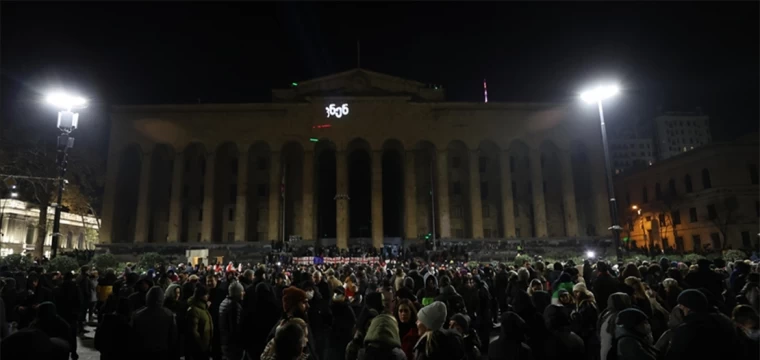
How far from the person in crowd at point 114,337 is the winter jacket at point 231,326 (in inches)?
53.0

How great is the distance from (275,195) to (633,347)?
38.9 meters

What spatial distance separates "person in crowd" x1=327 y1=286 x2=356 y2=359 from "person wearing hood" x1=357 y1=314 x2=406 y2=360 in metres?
1.98

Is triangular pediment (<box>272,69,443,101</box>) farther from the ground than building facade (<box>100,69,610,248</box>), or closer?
farther from the ground

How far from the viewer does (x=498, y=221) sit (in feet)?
146

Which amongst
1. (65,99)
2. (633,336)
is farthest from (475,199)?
(633,336)

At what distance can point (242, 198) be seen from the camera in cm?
4134

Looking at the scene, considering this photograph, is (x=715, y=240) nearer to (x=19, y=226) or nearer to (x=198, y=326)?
(x=198, y=326)

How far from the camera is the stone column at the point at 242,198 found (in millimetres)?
40719

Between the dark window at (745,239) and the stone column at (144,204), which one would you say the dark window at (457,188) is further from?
the stone column at (144,204)

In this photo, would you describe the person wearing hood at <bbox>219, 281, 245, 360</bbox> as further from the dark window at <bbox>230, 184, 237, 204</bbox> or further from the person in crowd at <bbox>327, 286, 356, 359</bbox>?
the dark window at <bbox>230, 184, 237, 204</bbox>

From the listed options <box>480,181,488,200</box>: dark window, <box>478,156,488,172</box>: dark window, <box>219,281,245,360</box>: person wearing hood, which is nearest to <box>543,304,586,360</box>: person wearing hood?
<box>219,281,245,360</box>: person wearing hood

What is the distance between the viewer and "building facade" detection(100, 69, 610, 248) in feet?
136

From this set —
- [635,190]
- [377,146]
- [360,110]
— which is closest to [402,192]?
[377,146]

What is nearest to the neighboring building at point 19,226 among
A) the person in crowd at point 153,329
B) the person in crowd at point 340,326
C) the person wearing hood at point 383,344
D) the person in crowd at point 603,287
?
the person in crowd at point 153,329
